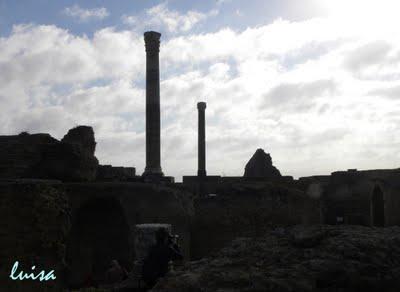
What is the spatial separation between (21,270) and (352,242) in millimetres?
8047

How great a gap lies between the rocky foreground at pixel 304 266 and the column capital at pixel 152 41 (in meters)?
16.4

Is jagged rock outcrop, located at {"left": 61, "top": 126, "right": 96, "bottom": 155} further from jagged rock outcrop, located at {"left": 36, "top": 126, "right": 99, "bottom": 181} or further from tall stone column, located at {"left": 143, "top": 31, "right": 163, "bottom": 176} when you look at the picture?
tall stone column, located at {"left": 143, "top": 31, "right": 163, "bottom": 176}

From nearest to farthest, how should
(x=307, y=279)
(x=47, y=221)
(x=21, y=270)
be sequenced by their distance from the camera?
1. (x=307, y=279)
2. (x=21, y=270)
3. (x=47, y=221)

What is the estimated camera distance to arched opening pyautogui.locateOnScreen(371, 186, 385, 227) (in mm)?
21688

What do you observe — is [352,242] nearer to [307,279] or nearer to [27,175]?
[307,279]

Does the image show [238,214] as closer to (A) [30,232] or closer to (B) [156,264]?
(A) [30,232]

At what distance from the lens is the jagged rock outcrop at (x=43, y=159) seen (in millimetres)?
13992

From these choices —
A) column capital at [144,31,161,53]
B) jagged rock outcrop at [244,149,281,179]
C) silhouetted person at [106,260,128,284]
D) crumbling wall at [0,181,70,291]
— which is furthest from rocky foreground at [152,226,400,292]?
jagged rock outcrop at [244,149,281,179]

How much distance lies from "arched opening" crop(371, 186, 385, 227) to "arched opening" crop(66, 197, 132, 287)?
478 inches

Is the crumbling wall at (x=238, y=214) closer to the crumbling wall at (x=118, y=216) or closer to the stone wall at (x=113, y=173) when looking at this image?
the crumbling wall at (x=118, y=216)

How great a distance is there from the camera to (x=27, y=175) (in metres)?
14.1

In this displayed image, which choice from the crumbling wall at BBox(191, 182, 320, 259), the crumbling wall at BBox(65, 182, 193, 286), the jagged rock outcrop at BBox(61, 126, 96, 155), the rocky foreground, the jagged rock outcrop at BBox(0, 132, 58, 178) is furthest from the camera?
the jagged rock outcrop at BBox(61, 126, 96, 155)

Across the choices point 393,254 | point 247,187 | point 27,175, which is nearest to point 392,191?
point 247,187

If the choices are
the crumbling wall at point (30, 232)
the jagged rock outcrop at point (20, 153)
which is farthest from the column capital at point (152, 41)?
the crumbling wall at point (30, 232)
